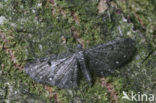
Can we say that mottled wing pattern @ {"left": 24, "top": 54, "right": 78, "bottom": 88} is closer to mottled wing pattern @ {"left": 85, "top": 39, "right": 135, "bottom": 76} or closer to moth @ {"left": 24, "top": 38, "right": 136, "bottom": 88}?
moth @ {"left": 24, "top": 38, "right": 136, "bottom": 88}

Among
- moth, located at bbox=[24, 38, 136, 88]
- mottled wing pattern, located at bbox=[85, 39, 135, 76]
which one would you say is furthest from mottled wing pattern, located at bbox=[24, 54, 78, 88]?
mottled wing pattern, located at bbox=[85, 39, 135, 76]

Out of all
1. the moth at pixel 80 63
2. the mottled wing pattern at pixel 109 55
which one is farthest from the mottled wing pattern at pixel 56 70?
the mottled wing pattern at pixel 109 55

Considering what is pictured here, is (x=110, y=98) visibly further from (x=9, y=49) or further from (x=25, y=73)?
(x=9, y=49)

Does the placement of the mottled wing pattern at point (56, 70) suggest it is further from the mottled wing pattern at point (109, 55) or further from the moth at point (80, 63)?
the mottled wing pattern at point (109, 55)
